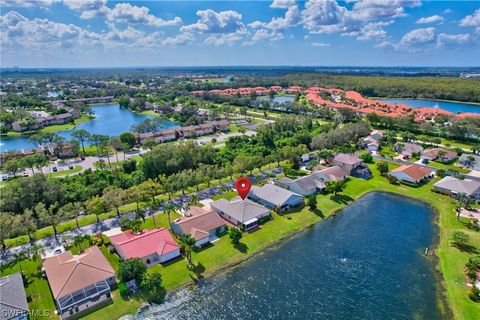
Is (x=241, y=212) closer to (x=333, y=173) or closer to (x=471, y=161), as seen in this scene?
(x=333, y=173)

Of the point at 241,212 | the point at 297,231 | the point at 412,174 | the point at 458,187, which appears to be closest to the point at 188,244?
the point at 241,212

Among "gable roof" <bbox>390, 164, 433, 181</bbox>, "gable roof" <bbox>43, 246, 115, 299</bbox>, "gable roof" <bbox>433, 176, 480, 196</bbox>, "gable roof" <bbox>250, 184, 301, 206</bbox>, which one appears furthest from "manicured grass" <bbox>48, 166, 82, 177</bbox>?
"gable roof" <bbox>433, 176, 480, 196</bbox>

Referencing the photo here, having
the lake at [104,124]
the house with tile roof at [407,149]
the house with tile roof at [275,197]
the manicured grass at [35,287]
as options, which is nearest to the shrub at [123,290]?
the manicured grass at [35,287]

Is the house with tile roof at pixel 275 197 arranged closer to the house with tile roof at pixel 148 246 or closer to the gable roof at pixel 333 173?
the gable roof at pixel 333 173

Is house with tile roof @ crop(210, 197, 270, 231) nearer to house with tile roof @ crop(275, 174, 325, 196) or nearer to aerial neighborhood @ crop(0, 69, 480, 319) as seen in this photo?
aerial neighborhood @ crop(0, 69, 480, 319)

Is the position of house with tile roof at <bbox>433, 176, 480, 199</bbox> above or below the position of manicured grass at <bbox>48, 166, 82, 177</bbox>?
above
